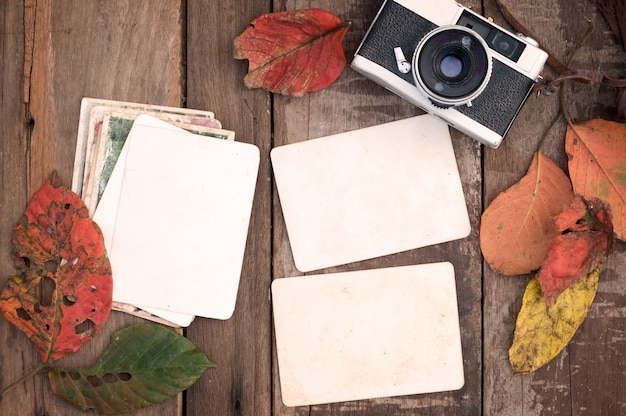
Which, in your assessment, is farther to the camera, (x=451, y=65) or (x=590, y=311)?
(x=590, y=311)

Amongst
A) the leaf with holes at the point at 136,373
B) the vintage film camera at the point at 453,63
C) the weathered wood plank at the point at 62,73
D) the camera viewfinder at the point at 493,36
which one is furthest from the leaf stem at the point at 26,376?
the camera viewfinder at the point at 493,36

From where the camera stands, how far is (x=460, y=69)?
85cm

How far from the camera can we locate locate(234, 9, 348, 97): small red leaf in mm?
906

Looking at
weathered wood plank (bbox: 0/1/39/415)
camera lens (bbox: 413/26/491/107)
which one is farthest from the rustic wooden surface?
camera lens (bbox: 413/26/491/107)

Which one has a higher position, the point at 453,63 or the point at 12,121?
the point at 453,63

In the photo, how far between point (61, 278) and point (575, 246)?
693mm

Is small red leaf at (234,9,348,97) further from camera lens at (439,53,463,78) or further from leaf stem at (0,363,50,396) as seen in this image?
leaf stem at (0,363,50,396)

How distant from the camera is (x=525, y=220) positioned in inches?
36.3

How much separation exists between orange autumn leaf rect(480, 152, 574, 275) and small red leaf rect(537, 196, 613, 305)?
0.03 metres

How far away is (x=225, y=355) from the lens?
36.8 inches

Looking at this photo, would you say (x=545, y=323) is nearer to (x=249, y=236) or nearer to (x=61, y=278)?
(x=249, y=236)

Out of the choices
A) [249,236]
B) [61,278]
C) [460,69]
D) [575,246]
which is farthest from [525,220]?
[61,278]

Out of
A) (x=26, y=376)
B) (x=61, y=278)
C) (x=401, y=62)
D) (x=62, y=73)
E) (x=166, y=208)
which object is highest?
(x=401, y=62)

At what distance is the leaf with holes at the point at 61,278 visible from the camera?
2.93 ft
